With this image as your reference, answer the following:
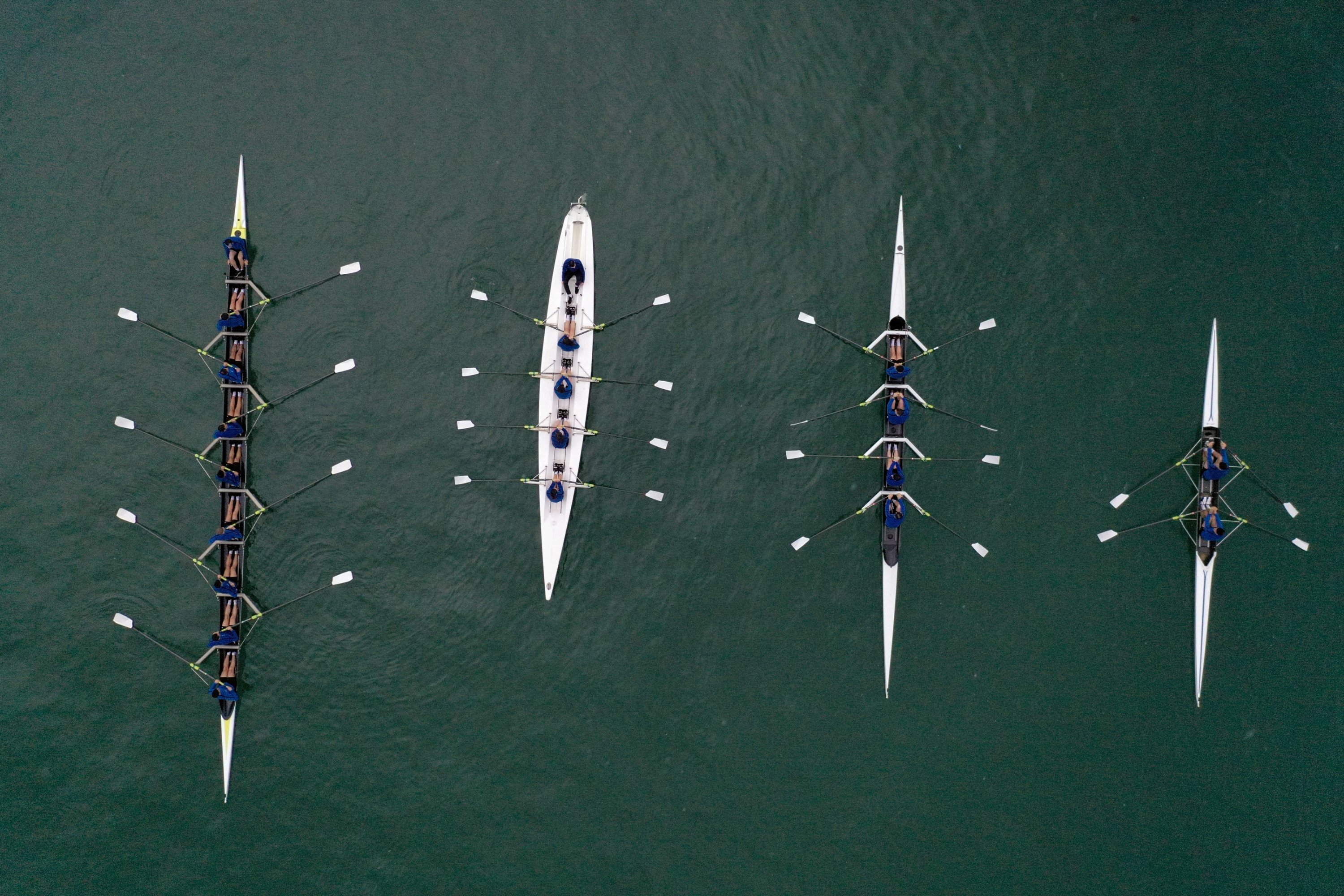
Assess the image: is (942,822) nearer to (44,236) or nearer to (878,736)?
(878,736)

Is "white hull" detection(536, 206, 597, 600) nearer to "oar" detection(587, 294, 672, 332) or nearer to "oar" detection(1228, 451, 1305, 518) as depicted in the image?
"oar" detection(587, 294, 672, 332)

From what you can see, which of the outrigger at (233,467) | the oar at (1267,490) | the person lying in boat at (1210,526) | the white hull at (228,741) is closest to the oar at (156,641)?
the outrigger at (233,467)

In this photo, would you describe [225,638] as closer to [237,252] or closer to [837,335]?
[237,252]

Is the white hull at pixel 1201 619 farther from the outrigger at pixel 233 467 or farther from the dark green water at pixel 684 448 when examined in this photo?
the outrigger at pixel 233 467

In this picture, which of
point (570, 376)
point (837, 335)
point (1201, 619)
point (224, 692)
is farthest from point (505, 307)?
point (1201, 619)

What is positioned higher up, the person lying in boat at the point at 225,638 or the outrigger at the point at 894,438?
the outrigger at the point at 894,438

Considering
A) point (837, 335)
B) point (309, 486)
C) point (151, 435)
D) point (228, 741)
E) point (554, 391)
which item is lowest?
point (228, 741)

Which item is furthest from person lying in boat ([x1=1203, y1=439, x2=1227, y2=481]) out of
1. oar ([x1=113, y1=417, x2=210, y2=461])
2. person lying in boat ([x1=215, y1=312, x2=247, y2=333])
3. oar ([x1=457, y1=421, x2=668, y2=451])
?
oar ([x1=113, y1=417, x2=210, y2=461])
